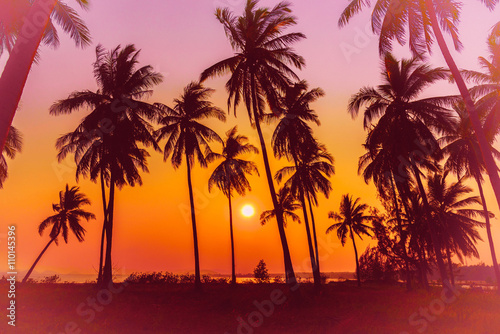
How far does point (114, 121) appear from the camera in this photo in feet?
76.8

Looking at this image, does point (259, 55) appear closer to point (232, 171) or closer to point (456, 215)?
point (232, 171)

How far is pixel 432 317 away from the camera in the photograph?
46.5 feet

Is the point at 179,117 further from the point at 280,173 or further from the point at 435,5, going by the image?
the point at 435,5

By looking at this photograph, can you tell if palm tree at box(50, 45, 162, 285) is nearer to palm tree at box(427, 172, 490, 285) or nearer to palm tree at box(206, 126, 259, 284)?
palm tree at box(206, 126, 259, 284)

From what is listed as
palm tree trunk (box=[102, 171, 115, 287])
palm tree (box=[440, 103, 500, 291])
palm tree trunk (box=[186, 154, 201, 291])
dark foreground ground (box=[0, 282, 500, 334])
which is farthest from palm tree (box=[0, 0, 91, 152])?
palm tree (box=[440, 103, 500, 291])

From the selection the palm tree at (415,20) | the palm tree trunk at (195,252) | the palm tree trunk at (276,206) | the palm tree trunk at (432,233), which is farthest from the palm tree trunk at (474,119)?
the palm tree trunk at (195,252)

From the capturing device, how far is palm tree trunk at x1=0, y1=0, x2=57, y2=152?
20.5ft

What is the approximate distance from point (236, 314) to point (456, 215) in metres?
33.2

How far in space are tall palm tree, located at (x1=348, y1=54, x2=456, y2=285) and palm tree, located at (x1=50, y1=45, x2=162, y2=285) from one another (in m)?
15.0

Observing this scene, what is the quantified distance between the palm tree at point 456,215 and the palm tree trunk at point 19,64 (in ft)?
133

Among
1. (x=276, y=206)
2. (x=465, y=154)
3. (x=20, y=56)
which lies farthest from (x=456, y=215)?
(x=20, y=56)

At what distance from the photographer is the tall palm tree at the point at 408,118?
2195cm

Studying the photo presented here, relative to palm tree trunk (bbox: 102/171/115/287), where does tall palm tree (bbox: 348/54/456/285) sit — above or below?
above

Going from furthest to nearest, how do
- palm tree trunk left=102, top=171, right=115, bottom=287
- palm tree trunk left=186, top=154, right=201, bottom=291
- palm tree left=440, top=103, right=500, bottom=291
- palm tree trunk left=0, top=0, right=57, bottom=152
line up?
palm tree left=440, top=103, right=500, bottom=291, palm tree trunk left=186, top=154, right=201, bottom=291, palm tree trunk left=102, top=171, right=115, bottom=287, palm tree trunk left=0, top=0, right=57, bottom=152
